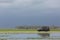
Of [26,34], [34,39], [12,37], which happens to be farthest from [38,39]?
[12,37]

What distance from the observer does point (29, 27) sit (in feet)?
25.6

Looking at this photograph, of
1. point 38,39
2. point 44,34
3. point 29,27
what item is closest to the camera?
point 38,39

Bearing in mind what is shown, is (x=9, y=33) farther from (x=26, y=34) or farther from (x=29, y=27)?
(x=29, y=27)

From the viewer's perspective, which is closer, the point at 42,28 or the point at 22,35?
the point at 22,35

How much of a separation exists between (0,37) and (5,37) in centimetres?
15

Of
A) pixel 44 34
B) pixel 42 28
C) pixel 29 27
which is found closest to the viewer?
pixel 44 34

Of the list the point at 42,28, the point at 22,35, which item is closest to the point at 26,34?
the point at 22,35

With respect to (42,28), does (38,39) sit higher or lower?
lower

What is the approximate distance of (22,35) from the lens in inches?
195

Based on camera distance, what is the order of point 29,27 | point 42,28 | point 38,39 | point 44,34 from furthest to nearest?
1. point 29,27
2. point 42,28
3. point 44,34
4. point 38,39

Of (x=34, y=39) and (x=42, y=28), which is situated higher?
(x=42, y=28)

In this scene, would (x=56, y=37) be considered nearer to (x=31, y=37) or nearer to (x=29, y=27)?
(x=31, y=37)

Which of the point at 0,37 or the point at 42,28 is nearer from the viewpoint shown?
the point at 0,37

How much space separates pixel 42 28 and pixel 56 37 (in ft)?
7.48
